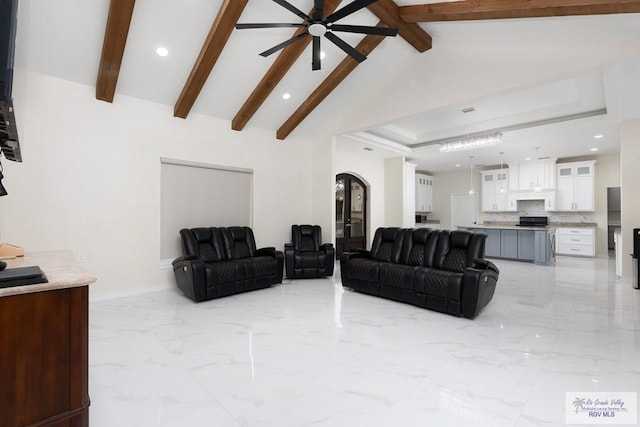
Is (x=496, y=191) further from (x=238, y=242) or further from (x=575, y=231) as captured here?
(x=238, y=242)

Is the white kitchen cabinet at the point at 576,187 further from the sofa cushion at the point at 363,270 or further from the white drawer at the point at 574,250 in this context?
the sofa cushion at the point at 363,270

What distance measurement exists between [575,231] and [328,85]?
812cm

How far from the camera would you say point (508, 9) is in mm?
3090

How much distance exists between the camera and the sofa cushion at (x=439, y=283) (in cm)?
348

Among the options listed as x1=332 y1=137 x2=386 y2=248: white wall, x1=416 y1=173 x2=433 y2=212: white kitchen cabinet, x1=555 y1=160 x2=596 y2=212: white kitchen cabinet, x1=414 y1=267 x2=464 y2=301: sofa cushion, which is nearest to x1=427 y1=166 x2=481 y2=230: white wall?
x1=416 y1=173 x2=433 y2=212: white kitchen cabinet

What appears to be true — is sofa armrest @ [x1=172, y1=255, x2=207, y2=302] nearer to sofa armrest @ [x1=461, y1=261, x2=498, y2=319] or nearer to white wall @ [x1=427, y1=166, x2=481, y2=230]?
sofa armrest @ [x1=461, y1=261, x2=498, y2=319]

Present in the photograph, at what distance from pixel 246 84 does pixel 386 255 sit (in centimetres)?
332

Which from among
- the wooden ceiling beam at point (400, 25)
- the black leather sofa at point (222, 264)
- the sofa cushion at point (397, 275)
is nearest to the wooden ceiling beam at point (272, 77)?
the wooden ceiling beam at point (400, 25)

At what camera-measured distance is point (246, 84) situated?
459 cm

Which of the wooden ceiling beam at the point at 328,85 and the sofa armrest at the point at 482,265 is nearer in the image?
the sofa armrest at the point at 482,265

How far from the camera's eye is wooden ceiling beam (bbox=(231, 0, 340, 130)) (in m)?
3.90

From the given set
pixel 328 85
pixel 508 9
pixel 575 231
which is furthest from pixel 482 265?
pixel 575 231

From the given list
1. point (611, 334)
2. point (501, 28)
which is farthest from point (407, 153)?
point (611, 334)

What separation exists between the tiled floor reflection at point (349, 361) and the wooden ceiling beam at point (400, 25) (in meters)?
3.56
